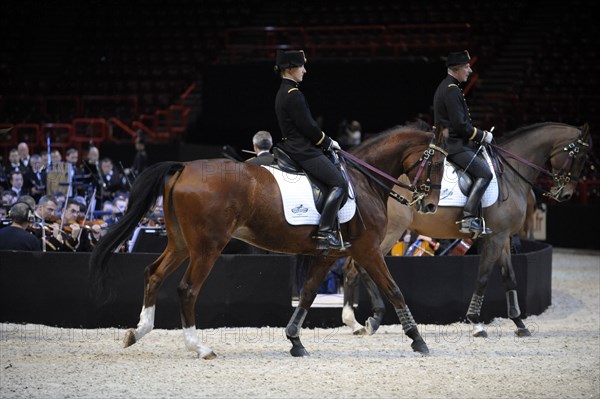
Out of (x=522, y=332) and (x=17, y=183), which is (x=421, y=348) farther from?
(x=17, y=183)

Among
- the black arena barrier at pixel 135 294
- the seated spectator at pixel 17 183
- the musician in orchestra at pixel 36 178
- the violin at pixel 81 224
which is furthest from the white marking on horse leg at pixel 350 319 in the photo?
the musician in orchestra at pixel 36 178

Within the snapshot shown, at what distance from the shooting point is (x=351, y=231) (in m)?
8.60

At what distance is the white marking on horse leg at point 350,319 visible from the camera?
9945mm

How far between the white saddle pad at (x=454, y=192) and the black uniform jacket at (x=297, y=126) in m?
2.20

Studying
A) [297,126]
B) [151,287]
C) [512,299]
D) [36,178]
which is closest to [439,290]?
[512,299]

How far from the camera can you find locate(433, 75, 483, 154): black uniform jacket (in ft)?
32.3

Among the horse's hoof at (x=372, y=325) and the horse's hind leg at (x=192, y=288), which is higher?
the horse's hind leg at (x=192, y=288)

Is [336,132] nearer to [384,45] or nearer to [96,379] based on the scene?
[384,45]

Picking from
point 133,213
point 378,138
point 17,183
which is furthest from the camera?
point 17,183

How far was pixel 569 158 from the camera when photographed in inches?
429

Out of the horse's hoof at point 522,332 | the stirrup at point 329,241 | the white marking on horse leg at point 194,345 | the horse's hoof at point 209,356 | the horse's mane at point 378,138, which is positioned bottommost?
the horse's hoof at point 522,332

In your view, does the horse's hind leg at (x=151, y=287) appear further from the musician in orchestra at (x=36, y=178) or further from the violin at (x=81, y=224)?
the musician in orchestra at (x=36, y=178)

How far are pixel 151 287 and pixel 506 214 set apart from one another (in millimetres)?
4170

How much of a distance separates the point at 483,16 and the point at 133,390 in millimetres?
19613
